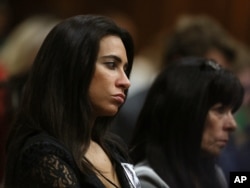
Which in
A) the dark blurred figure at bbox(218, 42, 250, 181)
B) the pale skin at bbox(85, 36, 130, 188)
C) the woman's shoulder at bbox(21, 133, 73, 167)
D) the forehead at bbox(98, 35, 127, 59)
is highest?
the forehead at bbox(98, 35, 127, 59)

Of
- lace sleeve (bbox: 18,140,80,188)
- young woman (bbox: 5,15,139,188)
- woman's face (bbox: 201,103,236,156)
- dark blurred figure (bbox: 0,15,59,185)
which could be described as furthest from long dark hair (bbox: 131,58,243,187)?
lace sleeve (bbox: 18,140,80,188)

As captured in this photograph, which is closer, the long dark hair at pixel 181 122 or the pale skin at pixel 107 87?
the pale skin at pixel 107 87

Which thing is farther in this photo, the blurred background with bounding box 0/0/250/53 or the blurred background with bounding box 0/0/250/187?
the blurred background with bounding box 0/0/250/53

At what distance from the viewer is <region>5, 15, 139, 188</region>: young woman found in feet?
7.92

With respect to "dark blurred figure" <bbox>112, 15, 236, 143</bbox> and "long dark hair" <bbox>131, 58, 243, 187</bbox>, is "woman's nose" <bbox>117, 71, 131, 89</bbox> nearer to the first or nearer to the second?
"long dark hair" <bbox>131, 58, 243, 187</bbox>

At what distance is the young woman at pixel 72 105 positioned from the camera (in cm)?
241

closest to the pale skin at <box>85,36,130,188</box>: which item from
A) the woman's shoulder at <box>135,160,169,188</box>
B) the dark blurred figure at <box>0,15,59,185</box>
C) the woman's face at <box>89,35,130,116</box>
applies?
the woman's face at <box>89,35,130,116</box>

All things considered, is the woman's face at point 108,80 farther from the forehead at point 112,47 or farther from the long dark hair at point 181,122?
the long dark hair at point 181,122

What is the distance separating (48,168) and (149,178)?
0.69 m

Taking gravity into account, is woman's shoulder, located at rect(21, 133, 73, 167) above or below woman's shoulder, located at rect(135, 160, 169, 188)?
above

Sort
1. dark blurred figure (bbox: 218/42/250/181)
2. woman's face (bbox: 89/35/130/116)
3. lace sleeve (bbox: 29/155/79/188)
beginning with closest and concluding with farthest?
lace sleeve (bbox: 29/155/79/188) < woman's face (bbox: 89/35/130/116) < dark blurred figure (bbox: 218/42/250/181)

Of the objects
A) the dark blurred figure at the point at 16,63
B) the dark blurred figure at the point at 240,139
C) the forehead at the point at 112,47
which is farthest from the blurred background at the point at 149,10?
the forehead at the point at 112,47

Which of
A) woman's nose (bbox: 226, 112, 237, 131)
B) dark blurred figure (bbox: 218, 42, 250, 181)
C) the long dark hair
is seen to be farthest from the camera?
dark blurred figure (bbox: 218, 42, 250, 181)

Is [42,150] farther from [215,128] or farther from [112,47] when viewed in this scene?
[215,128]
